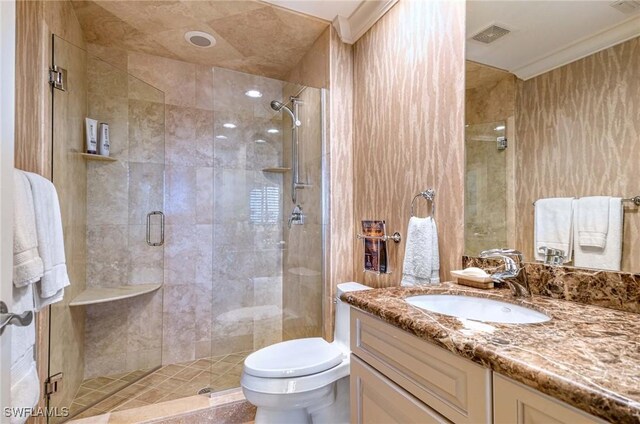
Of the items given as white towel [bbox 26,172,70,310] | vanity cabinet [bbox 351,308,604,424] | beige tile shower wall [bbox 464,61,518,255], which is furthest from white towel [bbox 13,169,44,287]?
beige tile shower wall [bbox 464,61,518,255]

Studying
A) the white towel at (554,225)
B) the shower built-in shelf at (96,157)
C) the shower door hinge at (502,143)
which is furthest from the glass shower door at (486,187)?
the shower built-in shelf at (96,157)

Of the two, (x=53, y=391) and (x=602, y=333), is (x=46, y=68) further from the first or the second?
(x=602, y=333)

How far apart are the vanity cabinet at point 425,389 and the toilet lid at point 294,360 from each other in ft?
1.42

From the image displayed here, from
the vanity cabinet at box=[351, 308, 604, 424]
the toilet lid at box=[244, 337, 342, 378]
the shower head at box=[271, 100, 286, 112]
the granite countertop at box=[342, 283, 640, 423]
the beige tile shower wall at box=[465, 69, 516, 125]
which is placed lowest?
the toilet lid at box=[244, 337, 342, 378]

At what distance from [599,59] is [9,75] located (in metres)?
1.64

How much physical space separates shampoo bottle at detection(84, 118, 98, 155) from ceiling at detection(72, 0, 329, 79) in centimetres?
65

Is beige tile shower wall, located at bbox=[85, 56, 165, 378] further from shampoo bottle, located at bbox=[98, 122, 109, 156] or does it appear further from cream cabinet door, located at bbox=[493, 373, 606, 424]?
cream cabinet door, located at bbox=[493, 373, 606, 424]

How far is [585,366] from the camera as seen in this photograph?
0.53m

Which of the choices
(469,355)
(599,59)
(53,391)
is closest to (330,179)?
Answer: (599,59)

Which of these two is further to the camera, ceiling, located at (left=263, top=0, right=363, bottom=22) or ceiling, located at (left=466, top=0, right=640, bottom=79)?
ceiling, located at (left=263, top=0, right=363, bottom=22)

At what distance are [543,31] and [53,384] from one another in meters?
2.77

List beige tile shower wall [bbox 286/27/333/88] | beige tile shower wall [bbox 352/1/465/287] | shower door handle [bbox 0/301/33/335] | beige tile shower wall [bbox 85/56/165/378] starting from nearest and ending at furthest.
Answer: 1. shower door handle [bbox 0/301/33/335]
2. beige tile shower wall [bbox 352/1/465/287]
3. beige tile shower wall [bbox 286/27/333/88]
4. beige tile shower wall [bbox 85/56/165/378]

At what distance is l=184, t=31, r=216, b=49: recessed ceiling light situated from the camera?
7.17ft

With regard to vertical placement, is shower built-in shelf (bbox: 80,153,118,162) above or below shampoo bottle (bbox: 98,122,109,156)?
below
